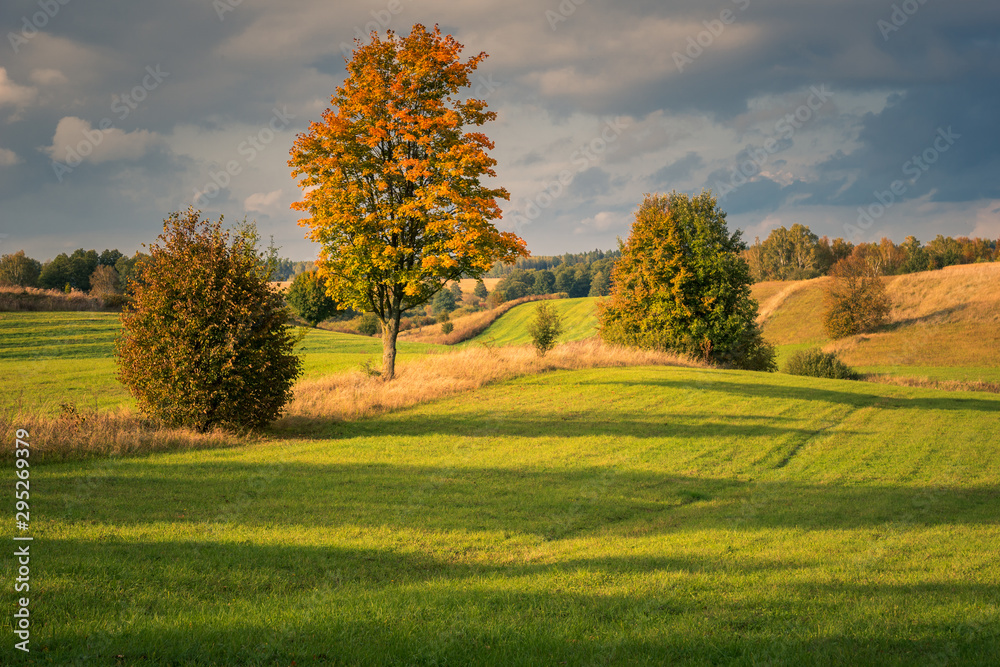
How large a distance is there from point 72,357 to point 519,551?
108 ft

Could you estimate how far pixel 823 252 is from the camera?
110 m

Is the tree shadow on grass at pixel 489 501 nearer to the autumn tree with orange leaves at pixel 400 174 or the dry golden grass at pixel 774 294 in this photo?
the autumn tree with orange leaves at pixel 400 174

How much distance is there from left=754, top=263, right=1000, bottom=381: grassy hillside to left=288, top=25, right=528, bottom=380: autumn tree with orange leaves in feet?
126

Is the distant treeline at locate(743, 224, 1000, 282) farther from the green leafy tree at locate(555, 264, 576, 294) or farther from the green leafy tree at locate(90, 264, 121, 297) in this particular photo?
the green leafy tree at locate(90, 264, 121, 297)

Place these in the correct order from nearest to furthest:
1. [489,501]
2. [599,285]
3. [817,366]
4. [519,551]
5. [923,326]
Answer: [519,551], [489,501], [817,366], [923,326], [599,285]

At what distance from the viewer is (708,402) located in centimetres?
2073

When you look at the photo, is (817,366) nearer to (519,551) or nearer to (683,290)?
(683,290)

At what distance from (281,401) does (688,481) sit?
1017 centimetres

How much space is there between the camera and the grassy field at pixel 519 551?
470 cm

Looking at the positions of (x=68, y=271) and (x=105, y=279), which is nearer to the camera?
(x=105, y=279)

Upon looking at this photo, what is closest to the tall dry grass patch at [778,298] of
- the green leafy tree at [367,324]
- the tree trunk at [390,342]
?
the green leafy tree at [367,324]

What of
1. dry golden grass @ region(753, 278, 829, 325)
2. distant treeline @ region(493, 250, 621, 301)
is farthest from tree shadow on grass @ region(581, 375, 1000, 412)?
distant treeline @ region(493, 250, 621, 301)

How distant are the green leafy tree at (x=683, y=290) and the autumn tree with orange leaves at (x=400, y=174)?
634 inches

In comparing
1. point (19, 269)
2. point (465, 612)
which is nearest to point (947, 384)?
point (465, 612)
